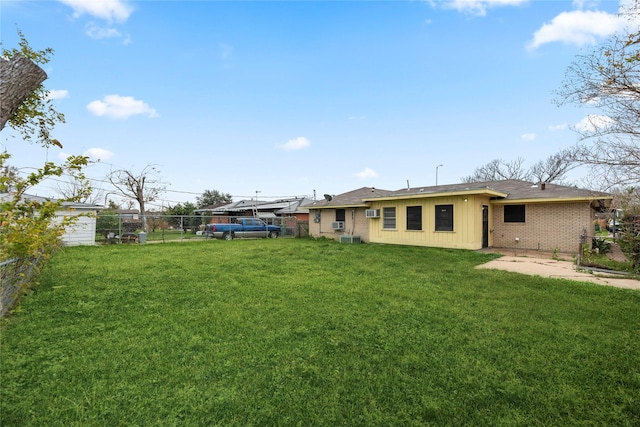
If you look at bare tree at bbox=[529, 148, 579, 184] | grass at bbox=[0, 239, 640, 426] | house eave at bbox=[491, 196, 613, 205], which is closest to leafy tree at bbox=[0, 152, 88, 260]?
grass at bbox=[0, 239, 640, 426]

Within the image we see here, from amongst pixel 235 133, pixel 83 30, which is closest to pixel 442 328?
pixel 83 30

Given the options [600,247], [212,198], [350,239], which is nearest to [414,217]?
[350,239]

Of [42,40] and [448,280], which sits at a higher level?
[42,40]

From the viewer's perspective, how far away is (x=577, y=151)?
4.73m

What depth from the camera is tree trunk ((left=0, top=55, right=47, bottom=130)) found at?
5.72 feet

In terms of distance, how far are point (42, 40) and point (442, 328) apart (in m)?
11.2

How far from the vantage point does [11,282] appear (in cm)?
405

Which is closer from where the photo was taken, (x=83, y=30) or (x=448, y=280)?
(x=448, y=280)

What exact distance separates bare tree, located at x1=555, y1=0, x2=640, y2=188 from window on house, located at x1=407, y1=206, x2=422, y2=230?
7891 mm

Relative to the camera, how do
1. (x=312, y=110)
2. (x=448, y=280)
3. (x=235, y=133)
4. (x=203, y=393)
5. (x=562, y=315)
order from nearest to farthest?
(x=203, y=393) < (x=562, y=315) < (x=448, y=280) < (x=312, y=110) < (x=235, y=133)

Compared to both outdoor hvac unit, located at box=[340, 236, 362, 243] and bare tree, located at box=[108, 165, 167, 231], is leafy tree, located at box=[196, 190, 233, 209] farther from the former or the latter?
outdoor hvac unit, located at box=[340, 236, 362, 243]

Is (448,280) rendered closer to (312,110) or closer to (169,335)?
(169,335)

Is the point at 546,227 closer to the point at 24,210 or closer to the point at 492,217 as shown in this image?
the point at 492,217

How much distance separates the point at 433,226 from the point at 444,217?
60 centimetres
